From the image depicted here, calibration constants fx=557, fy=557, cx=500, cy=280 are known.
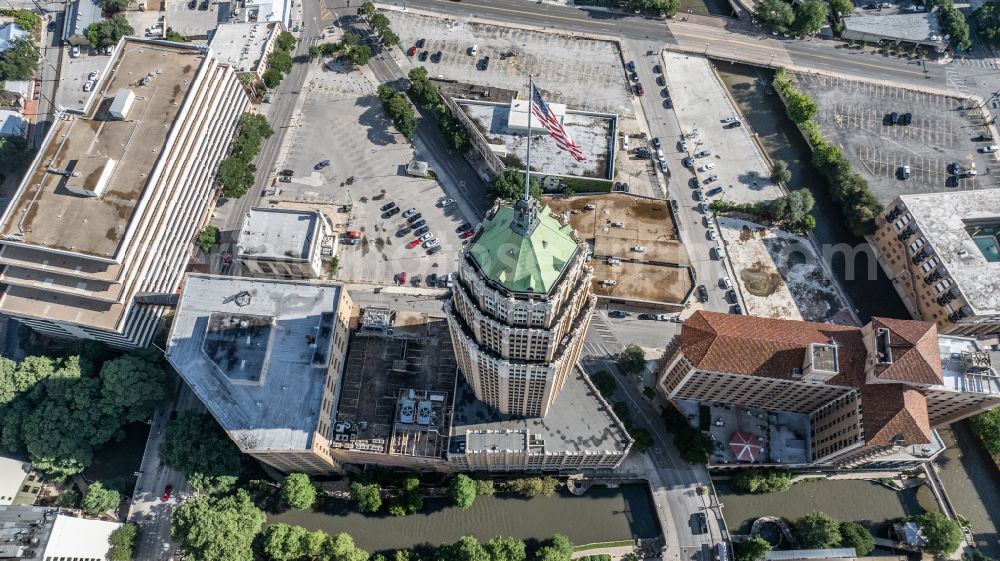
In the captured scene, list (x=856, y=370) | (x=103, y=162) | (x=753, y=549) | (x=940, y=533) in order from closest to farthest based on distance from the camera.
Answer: (x=856, y=370), (x=940, y=533), (x=753, y=549), (x=103, y=162)

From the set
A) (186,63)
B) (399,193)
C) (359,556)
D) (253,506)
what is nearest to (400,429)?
(359,556)

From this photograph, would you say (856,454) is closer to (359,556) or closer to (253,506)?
(359,556)

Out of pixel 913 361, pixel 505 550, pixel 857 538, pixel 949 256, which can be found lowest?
pixel 505 550

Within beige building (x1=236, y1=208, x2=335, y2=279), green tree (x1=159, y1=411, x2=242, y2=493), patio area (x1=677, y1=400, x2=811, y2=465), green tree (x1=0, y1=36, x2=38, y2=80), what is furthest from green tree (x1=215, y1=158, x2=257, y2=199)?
patio area (x1=677, y1=400, x2=811, y2=465)

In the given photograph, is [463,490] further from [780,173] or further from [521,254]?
[780,173]

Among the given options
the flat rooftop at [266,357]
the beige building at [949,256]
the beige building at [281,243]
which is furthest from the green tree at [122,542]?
the beige building at [949,256]

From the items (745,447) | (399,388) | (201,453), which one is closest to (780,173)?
(745,447)

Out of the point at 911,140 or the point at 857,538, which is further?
the point at 911,140
